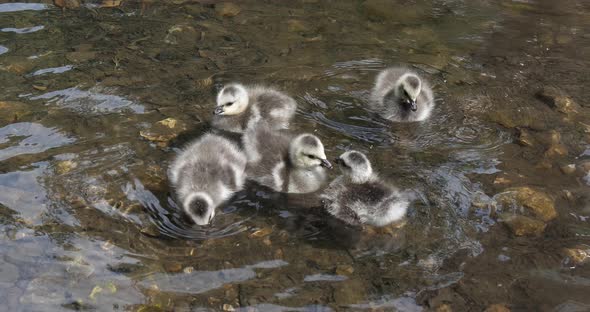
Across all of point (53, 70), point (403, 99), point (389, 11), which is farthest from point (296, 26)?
point (53, 70)

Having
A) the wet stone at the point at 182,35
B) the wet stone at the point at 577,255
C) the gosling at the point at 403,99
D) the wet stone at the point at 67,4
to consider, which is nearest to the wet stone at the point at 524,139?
the gosling at the point at 403,99

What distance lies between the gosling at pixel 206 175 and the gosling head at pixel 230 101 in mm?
398

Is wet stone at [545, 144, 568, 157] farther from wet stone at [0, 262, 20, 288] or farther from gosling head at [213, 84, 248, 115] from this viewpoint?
wet stone at [0, 262, 20, 288]

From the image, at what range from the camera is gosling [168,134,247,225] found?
4.28 metres

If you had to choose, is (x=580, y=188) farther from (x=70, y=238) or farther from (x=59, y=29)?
(x=59, y=29)

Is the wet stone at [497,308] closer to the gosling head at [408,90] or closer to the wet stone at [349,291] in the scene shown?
the wet stone at [349,291]

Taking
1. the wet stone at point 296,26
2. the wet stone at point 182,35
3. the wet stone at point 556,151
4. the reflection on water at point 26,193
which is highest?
the wet stone at point 556,151

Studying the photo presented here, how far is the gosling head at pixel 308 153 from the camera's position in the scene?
4762mm

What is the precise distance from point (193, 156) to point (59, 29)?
10.9 feet

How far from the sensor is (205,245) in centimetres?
423

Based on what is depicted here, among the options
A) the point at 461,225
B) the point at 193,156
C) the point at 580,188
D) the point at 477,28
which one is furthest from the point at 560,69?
the point at 193,156

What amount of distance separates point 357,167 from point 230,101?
1.45 metres

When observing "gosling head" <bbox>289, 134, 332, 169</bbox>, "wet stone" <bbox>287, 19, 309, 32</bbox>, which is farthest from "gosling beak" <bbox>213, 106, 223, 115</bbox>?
"wet stone" <bbox>287, 19, 309, 32</bbox>

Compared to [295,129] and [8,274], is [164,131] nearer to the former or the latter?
[295,129]
